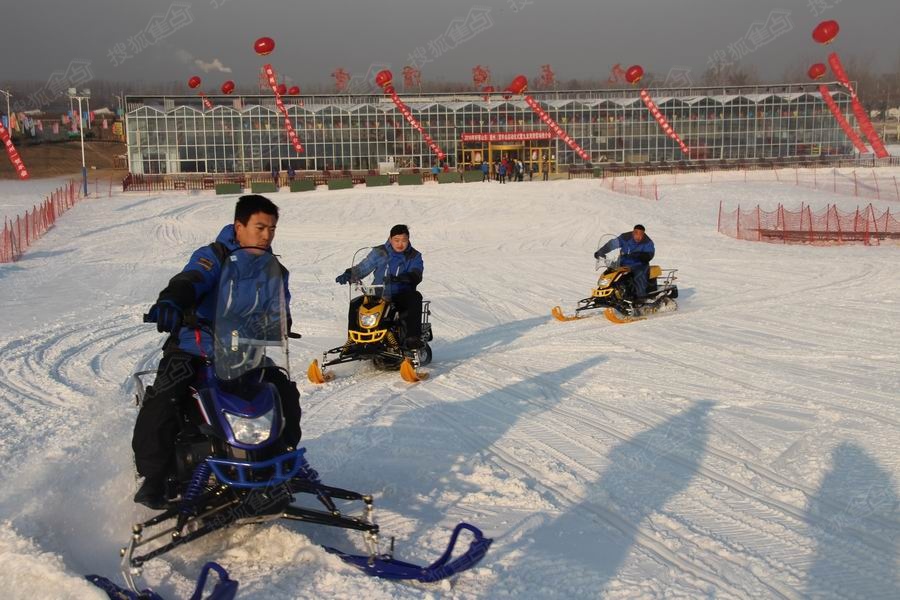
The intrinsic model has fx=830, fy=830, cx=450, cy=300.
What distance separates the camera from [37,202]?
115ft

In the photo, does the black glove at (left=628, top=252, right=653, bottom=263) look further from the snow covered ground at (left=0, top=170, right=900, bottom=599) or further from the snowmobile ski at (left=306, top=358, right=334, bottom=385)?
the snowmobile ski at (left=306, top=358, right=334, bottom=385)

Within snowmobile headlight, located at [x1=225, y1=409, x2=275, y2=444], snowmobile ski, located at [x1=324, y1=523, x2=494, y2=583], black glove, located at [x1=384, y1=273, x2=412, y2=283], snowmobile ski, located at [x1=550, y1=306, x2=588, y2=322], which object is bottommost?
snowmobile ski, located at [x1=550, y1=306, x2=588, y2=322]

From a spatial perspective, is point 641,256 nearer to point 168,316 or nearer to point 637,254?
point 637,254

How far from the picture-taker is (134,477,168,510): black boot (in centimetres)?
419

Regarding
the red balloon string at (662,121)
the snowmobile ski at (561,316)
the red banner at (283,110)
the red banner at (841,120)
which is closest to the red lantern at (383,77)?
the red banner at (283,110)

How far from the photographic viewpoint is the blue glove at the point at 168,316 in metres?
3.97

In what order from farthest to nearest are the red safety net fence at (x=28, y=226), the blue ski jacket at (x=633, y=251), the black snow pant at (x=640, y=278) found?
the red safety net fence at (x=28, y=226) → the blue ski jacket at (x=633, y=251) → the black snow pant at (x=640, y=278)

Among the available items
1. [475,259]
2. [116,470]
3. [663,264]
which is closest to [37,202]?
[475,259]

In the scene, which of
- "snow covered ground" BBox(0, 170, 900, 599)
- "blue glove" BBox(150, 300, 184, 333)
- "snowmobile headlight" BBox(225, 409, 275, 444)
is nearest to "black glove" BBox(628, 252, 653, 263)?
"snow covered ground" BBox(0, 170, 900, 599)

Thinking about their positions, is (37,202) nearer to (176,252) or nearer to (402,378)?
(176,252)

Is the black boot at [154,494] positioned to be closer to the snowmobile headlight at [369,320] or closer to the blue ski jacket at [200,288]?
the blue ski jacket at [200,288]

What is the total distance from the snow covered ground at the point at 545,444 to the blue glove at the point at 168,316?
1.12 metres

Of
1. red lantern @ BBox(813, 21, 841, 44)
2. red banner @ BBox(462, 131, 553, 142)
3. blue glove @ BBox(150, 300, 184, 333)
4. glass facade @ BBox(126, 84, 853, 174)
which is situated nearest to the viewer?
blue glove @ BBox(150, 300, 184, 333)

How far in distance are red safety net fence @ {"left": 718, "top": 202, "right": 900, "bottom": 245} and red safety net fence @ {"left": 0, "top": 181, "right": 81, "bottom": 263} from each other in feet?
65.9
